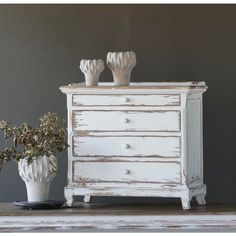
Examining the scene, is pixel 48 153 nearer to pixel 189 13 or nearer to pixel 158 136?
pixel 158 136

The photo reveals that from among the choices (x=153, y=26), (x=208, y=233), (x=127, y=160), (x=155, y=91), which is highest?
(x=153, y=26)

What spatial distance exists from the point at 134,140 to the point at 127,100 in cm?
25

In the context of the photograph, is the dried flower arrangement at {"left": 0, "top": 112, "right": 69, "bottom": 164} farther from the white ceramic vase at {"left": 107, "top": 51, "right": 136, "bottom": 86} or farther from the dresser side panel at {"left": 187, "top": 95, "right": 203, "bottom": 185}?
the dresser side panel at {"left": 187, "top": 95, "right": 203, "bottom": 185}

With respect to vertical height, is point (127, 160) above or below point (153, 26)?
below

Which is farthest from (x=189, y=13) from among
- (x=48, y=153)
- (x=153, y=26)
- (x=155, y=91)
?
(x=48, y=153)

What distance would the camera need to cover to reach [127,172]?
626cm

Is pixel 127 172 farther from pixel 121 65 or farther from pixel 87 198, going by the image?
pixel 121 65

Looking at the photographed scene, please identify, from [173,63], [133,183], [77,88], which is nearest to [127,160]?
[133,183]

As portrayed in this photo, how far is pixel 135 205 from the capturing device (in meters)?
6.68

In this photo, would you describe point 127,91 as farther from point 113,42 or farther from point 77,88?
point 113,42

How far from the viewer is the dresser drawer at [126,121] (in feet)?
20.3

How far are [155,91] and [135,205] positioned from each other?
0.89m

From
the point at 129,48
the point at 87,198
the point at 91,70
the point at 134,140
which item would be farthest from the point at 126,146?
the point at 129,48

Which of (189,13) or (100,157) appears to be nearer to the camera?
(100,157)
